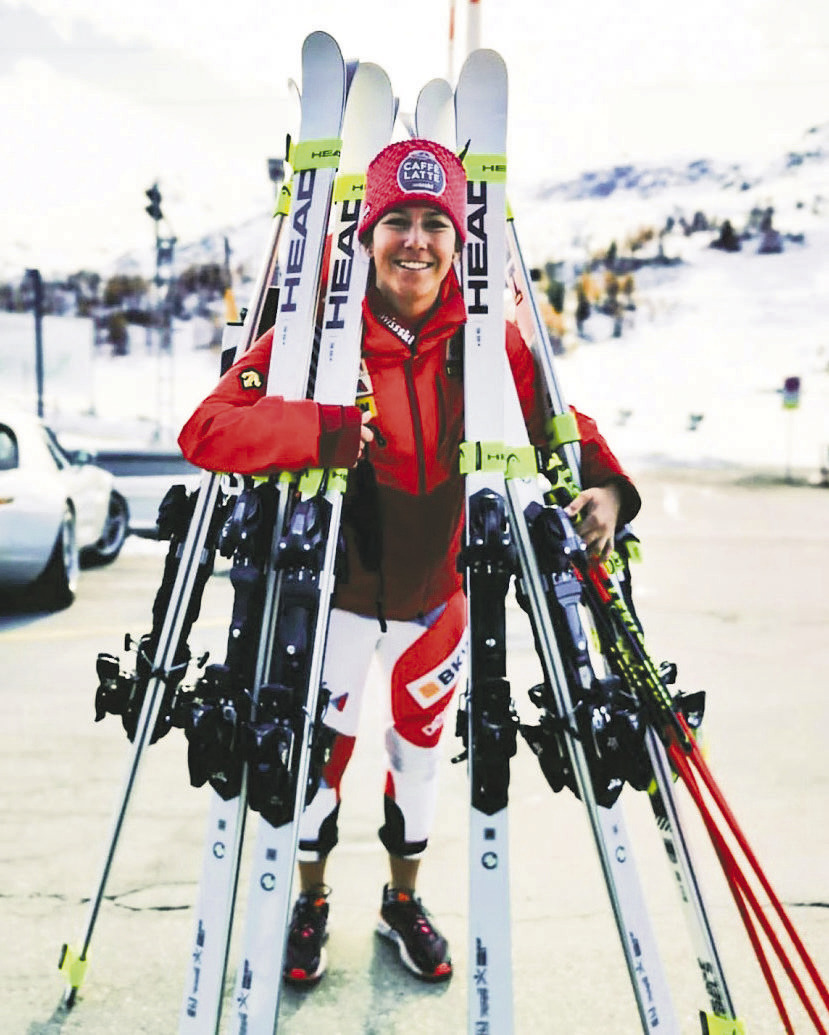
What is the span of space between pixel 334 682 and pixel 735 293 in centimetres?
6491

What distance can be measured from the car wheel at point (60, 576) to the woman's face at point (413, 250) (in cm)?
505

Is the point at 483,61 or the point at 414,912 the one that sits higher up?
the point at 483,61

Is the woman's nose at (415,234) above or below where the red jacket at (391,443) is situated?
above

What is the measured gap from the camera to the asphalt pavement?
7.53 feet

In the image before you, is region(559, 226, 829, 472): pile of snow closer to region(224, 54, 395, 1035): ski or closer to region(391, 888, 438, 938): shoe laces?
region(391, 888, 438, 938): shoe laces

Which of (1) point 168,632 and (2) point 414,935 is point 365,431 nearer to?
(1) point 168,632

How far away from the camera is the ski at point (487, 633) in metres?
1.80

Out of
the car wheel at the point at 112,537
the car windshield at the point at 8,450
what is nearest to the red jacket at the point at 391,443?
the car windshield at the point at 8,450

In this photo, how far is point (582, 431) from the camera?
215 cm

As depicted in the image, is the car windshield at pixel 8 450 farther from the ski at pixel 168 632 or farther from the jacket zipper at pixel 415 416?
the jacket zipper at pixel 415 416

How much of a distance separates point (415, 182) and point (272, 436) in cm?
63

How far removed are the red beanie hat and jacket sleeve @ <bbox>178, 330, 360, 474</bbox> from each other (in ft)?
1.55

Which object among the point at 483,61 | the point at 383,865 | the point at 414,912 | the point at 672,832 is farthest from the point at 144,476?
the point at 672,832

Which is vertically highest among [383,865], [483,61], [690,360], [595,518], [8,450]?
[690,360]
